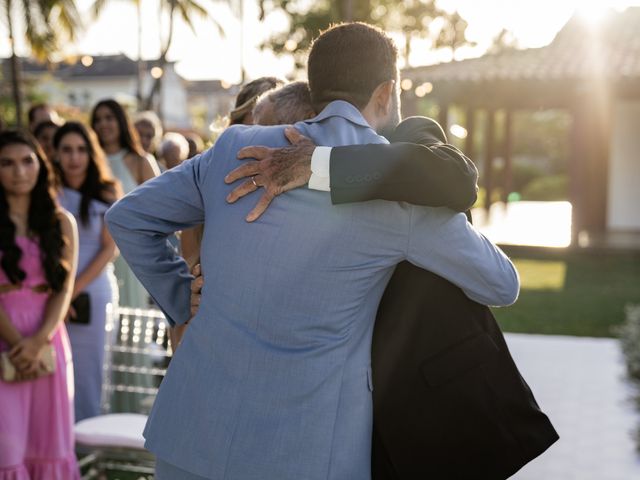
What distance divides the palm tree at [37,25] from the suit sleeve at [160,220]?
2030cm

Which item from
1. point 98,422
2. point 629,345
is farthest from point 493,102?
point 98,422

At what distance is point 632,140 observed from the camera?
20.9 metres

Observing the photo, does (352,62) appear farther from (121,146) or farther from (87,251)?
(121,146)

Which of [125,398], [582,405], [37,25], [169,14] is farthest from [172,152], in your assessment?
[169,14]

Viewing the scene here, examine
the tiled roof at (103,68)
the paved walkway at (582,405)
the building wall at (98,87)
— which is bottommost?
the paved walkway at (582,405)

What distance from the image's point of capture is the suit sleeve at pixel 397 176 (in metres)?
2.02

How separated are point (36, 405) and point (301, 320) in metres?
2.85

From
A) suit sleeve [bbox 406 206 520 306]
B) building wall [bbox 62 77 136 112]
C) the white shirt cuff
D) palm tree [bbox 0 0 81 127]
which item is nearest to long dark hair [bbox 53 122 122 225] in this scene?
the white shirt cuff

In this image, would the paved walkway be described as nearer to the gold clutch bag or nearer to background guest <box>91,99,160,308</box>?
the gold clutch bag

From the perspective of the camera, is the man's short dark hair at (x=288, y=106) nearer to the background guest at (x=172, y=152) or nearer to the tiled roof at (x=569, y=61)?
the background guest at (x=172, y=152)

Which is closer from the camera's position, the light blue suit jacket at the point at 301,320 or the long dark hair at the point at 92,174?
the light blue suit jacket at the point at 301,320

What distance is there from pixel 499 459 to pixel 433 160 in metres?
0.73

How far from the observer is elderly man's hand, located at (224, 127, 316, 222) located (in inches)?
83.0

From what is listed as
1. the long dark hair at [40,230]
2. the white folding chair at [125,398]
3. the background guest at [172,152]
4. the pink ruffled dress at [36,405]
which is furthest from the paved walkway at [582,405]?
the background guest at [172,152]
